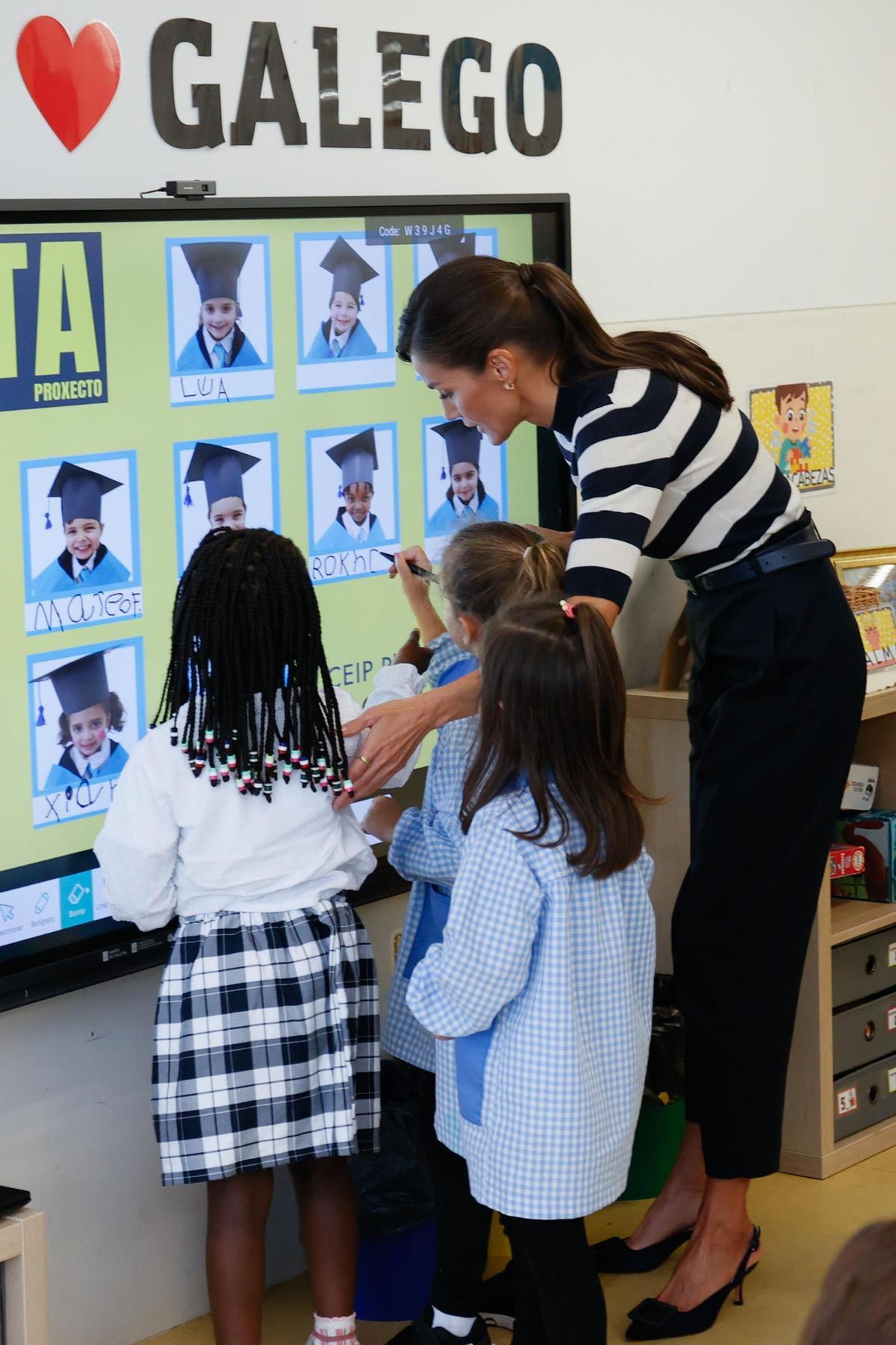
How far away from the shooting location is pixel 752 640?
2.45 meters

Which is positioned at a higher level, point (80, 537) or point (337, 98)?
point (337, 98)

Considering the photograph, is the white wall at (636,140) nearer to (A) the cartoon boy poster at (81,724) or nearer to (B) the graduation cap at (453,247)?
(B) the graduation cap at (453,247)

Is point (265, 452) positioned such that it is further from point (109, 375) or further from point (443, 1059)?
point (443, 1059)

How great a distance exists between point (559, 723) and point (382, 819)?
1.76ft

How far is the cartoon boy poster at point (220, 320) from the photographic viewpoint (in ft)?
7.64

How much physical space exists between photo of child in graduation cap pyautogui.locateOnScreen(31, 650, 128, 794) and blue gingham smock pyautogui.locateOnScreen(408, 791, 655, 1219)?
23.4 inches

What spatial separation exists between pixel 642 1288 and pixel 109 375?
168 cm

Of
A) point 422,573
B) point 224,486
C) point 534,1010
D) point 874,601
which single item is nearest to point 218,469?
point 224,486

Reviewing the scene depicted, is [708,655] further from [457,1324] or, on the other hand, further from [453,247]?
[457,1324]

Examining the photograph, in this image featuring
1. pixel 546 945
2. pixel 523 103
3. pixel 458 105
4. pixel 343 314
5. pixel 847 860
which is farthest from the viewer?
pixel 847 860

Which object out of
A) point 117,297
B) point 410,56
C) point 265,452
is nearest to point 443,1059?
point 265,452

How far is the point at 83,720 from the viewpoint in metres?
2.29

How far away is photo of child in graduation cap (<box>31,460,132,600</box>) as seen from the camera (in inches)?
87.1

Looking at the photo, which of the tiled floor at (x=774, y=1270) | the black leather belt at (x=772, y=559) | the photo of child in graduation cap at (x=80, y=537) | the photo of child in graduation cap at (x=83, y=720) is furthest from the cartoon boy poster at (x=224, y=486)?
the tiled floor at (x=774, y=1270)
